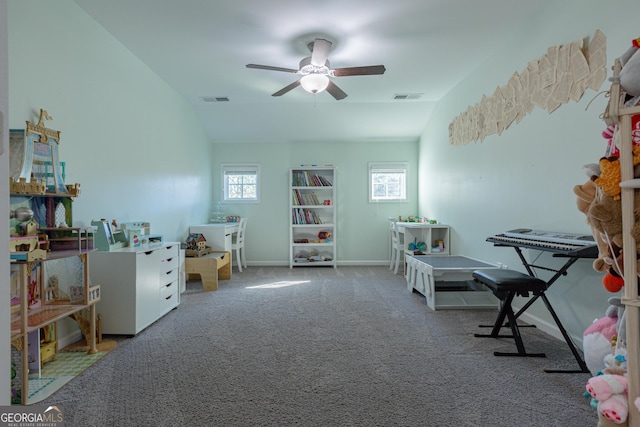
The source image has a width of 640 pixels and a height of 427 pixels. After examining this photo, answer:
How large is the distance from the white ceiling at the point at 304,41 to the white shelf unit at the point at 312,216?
113cm

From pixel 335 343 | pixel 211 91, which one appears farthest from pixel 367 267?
pixel 211 91

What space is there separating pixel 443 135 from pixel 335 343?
331 centimetres

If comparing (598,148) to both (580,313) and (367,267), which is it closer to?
(580,313)

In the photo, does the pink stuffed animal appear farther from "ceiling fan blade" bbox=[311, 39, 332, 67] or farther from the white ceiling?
"ceiling fan blade" bbox=[311, 39, 332, 67]

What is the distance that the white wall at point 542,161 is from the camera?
6.59 ft

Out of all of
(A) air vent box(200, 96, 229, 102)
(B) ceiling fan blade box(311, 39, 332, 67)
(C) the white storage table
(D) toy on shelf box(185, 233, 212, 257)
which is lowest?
(C) the white storage table

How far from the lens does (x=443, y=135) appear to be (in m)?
4.43

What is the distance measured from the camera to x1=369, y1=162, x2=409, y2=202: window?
219 inches

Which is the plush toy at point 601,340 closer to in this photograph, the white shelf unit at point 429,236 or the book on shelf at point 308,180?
the white shelf unit at point 429,236

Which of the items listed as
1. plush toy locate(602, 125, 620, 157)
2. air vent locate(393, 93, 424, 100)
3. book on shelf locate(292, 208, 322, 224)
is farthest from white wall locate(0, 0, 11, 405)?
book on shelf locate(292, 208, 322, 224)

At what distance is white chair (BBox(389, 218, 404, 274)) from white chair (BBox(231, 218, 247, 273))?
2370 millimetres

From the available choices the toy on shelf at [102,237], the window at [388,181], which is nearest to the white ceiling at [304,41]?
the window at [388,181]

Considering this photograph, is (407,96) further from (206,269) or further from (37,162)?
(37,162)

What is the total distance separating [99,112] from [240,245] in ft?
9.35
